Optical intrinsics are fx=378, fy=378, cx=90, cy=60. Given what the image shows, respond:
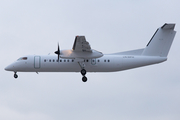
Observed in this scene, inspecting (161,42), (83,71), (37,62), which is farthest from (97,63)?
(161,42)

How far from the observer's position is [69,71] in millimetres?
31734

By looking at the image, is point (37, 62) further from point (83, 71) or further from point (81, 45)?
point (81, 45)

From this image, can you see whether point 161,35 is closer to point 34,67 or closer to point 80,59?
point 80,59

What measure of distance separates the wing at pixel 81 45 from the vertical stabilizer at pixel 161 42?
5.13 meters

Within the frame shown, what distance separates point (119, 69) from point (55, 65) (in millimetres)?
5353

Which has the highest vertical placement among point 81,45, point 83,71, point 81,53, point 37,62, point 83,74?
point 81,45

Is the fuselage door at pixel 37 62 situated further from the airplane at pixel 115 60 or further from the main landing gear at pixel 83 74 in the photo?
the main landing gear at pixel 83 74

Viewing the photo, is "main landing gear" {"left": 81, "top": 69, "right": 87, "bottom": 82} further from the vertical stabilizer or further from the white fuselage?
the vertical stabilizer

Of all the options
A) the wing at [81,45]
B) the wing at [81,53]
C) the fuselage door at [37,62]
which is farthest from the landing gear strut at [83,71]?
the fuselage door at [37,62]

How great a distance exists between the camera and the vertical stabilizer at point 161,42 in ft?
103

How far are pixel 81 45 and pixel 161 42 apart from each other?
696 cm

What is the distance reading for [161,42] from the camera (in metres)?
31.7

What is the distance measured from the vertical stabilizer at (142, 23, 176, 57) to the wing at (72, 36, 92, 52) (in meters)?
5.13

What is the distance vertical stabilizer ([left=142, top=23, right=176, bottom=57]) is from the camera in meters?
31.4
